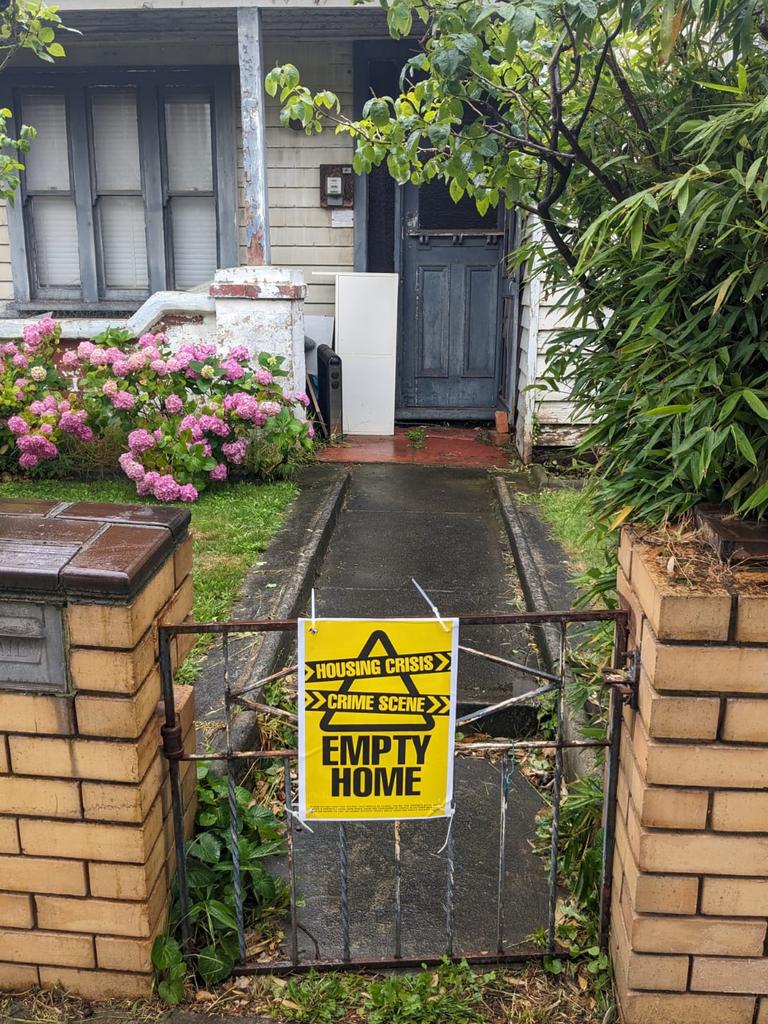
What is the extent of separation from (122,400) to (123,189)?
3481mm

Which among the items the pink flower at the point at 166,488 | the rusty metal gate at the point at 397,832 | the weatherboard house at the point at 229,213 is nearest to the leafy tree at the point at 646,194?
the rusty metal gate at the point at 397,832

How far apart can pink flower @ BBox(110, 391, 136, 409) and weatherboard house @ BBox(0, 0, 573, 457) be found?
196cm

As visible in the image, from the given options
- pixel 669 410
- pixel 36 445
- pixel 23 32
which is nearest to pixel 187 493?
pixel 36 445

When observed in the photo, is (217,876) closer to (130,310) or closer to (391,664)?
(391,664)

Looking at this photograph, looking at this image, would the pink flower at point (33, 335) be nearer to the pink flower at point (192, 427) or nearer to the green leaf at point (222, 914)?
the pink flower at point (192, 427)

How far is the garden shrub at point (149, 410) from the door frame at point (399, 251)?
85.3 inches

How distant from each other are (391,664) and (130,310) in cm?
706

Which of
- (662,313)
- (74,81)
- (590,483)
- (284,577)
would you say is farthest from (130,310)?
(662,313)

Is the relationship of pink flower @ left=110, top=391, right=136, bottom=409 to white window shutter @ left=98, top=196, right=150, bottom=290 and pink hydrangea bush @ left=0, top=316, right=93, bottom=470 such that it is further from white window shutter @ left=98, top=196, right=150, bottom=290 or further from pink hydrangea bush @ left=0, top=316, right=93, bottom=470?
white window shutter @ left=98, top=196, right=150, bottom=290

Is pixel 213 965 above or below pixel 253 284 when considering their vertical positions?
below

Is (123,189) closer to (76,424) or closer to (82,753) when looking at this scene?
(76,424)

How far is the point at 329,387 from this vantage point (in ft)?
24.1

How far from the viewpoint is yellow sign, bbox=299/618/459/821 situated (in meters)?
1.89

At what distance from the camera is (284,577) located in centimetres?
423
